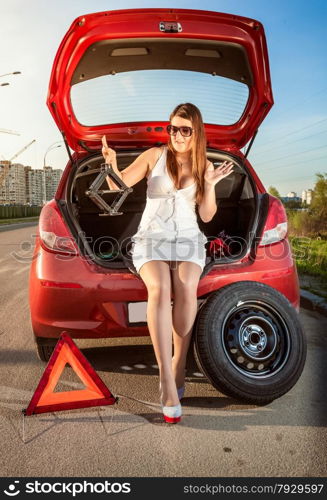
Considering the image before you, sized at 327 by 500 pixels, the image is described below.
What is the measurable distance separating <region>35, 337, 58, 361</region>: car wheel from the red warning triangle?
46 cm

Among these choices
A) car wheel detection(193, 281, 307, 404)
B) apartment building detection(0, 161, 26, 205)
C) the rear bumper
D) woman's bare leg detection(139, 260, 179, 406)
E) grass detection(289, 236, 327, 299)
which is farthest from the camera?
apartment building detection(0, 161, 26, 205)

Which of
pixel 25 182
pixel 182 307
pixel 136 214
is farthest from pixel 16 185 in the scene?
pixel 182 307

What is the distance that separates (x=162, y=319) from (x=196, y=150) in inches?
43.1

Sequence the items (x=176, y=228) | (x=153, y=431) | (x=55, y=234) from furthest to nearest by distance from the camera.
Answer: (x=55, y=234)
(x=176, y=228)
(x=153, y=431)

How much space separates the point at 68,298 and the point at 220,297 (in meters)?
0.98

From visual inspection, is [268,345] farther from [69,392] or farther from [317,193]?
[317,193]

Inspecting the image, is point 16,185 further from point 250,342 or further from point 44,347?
point 250,342

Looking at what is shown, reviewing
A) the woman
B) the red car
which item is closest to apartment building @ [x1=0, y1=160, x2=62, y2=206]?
the red car

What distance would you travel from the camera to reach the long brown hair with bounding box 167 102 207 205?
3.37m

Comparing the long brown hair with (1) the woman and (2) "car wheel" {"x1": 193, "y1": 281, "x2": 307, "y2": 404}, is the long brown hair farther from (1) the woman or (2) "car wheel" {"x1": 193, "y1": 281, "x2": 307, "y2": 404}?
(2) "car wheel" {"x1": 193, "y1": 281, "x2": 307, "y2": 404}

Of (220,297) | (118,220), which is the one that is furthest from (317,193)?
(220,297)

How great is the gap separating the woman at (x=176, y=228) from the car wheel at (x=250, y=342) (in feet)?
0.51

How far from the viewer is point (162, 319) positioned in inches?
123

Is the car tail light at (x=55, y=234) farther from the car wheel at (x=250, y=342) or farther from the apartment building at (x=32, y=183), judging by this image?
the apartment building at (x=32, y=183)
